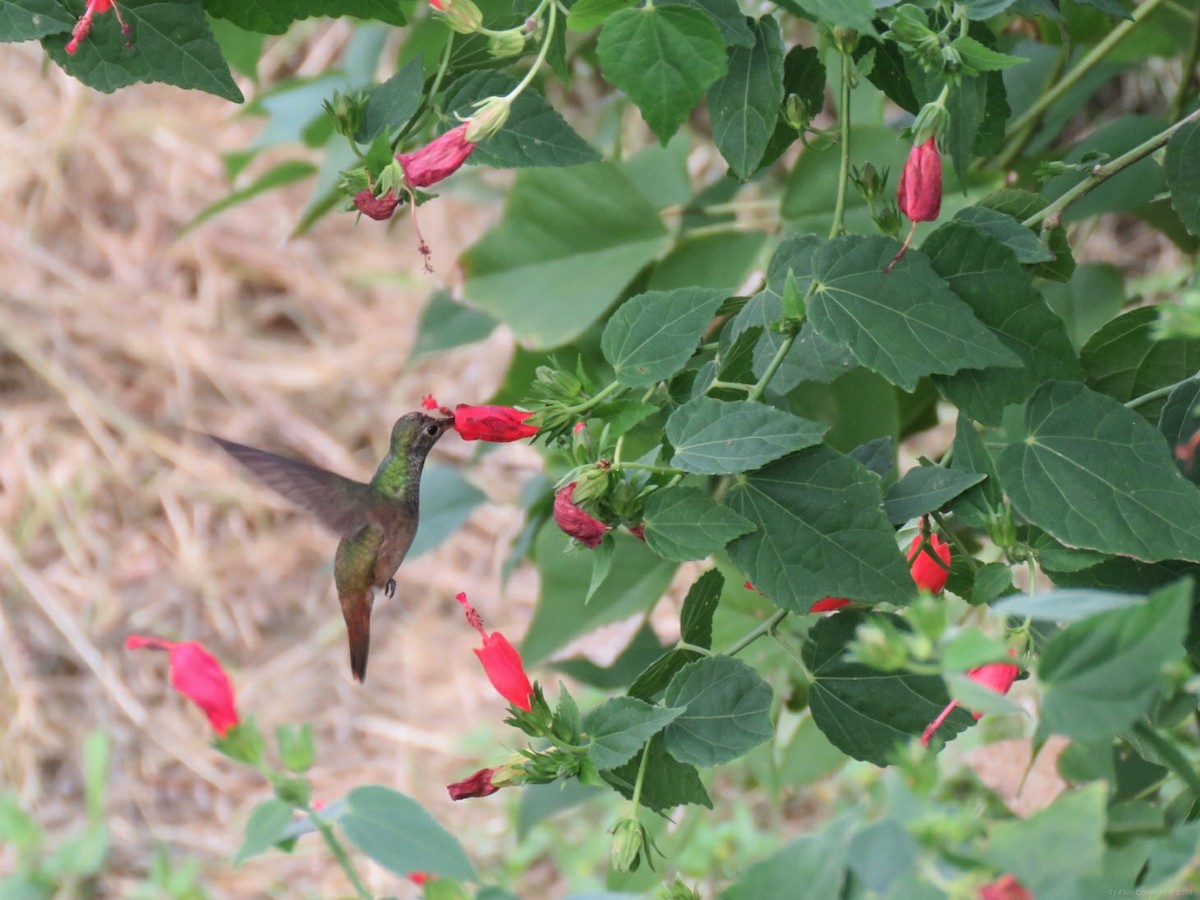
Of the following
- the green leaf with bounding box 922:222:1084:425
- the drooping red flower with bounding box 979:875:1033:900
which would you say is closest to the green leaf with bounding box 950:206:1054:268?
the green leaf with bounding box 922:222:1084:425

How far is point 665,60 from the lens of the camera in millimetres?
510

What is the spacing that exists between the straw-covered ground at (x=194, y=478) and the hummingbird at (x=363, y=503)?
44.8 inches

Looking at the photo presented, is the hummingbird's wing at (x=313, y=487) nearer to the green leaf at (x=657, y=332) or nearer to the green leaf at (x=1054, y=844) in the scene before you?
the green leaf at (x=657, y=332)

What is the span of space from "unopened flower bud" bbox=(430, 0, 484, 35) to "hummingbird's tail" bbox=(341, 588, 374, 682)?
0.42 m

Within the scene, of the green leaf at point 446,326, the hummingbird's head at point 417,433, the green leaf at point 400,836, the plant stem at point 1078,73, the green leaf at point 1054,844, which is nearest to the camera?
the green leaf at point 1054,844

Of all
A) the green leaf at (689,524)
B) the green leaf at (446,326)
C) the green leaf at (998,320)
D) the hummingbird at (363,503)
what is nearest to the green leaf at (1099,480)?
the green leaf at (998,320)

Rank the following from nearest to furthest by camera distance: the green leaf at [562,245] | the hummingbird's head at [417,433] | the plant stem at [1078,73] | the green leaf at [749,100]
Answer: the green leaf at [749,100]
the hummingbird's head at [417,433]
the plant stem at [1078,73]
the green leaf at [562,245]

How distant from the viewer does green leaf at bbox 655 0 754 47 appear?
558mm

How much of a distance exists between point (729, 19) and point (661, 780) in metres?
0.35

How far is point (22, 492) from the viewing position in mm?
2525

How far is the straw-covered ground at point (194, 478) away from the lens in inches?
86.9

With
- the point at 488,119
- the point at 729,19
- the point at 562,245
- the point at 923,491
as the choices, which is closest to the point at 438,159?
the point at 488,119

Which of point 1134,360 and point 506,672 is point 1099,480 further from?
point 506,672

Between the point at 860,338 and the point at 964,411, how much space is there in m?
0.07
